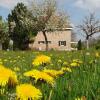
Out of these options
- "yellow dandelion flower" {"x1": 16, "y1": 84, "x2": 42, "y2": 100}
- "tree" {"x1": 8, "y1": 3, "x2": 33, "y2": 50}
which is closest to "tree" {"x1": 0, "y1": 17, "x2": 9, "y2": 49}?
"tree" {"x1": 8, "y1": 3, "x2": 33, "y2": 50}

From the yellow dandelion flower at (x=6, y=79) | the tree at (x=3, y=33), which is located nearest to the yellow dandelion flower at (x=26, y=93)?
the yellow dandelion flower at (x=6, y=79)

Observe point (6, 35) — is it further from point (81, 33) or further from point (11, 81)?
point (11, 81)

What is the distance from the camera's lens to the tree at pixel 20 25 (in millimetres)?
69688

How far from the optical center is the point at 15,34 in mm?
71312

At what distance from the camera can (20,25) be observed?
71.4 metres

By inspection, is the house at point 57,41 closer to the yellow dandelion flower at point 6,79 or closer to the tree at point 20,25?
the tree at point 20,25

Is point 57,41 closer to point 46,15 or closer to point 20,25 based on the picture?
point 20,25

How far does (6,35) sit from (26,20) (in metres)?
4.80

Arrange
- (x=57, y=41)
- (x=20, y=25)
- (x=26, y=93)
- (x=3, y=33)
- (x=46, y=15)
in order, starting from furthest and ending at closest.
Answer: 1. (x=57, y=41)
2. (x=20, y=25)
3. (x=3, y=33)
4. (x=46, y=15)
5. (x=26, y=93)

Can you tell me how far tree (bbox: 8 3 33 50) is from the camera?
6969 cm

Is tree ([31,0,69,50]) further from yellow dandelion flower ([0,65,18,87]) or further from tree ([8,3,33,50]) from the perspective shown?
yellow dandelion flower ([0,65,18,87])

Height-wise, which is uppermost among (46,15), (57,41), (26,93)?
(46,15)

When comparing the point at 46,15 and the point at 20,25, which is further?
the point at 20,25

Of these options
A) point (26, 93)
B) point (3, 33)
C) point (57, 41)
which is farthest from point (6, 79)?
point (57, 41)
